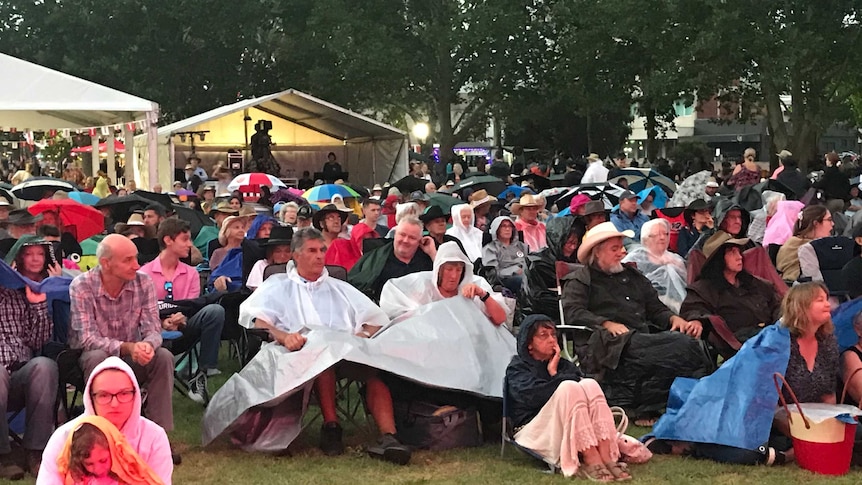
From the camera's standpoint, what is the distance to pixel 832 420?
15.3ft

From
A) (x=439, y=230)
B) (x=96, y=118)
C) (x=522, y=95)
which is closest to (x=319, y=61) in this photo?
(x=522, y=95)

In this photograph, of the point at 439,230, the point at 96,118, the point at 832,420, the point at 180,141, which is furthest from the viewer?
the point at 180,141

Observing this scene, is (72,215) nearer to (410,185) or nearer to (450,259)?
(450,259)

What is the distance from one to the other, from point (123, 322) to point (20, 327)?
486 mm

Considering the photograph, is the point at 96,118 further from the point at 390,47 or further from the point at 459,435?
the point at 459,435

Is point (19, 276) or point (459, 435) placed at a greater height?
point (19, 276)

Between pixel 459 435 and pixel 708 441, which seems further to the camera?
pixel 459 435

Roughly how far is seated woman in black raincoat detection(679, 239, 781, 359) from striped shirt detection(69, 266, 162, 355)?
10.1 ft

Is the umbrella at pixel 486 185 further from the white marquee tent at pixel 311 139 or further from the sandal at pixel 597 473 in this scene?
the white marquee tent at pixel 311 139

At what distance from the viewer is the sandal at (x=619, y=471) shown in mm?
4680

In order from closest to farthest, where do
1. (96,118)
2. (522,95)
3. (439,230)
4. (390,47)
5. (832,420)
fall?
(832,420) < (439,230) < (96,118) < (390,47) < (522,95)

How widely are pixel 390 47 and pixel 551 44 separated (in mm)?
5236

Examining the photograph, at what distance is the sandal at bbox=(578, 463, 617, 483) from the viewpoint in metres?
Result: 4.66

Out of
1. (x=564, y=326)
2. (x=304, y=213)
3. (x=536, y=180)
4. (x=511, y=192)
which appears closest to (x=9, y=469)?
(x=564, y=326)
